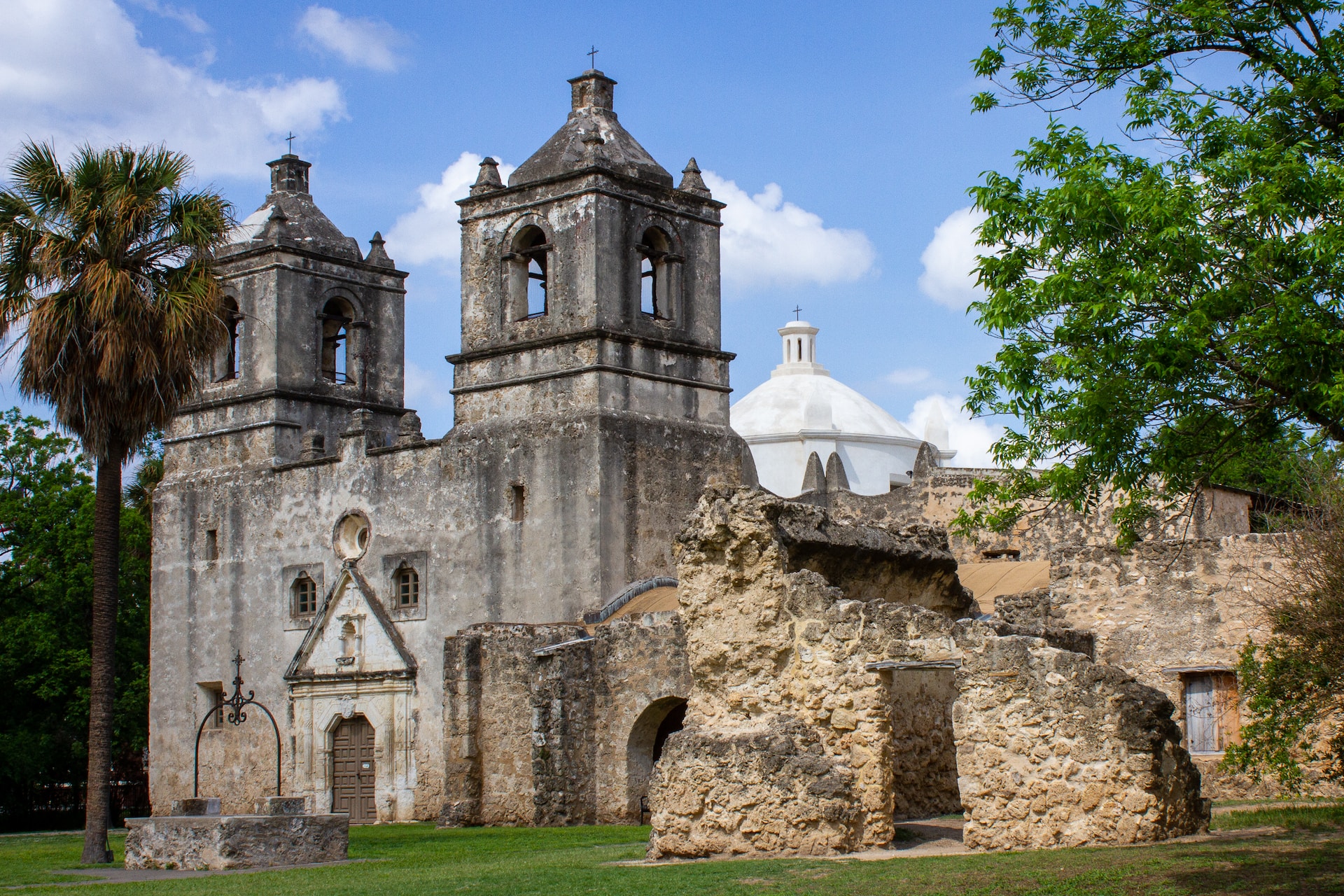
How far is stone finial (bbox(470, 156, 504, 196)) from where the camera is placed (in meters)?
28.5

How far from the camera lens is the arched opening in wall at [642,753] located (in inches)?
856

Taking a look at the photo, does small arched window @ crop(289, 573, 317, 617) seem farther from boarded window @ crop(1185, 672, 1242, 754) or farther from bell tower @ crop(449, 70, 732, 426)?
boarded window @ crop(1185, 672, 1242, 754)

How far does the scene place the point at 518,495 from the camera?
2647 cm

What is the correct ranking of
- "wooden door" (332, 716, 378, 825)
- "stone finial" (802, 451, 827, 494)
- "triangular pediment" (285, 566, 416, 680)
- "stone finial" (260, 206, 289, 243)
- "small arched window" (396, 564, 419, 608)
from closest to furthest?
1. "wooden door" (332, 716, 378, 825)
2. "triangular pediment" (285, 566, 416, 680)
3. "small arched window" (396, 564, 419, 608)
4. "stone finial" (260, 206, 289, 243)
5. "stone finial" (802, 451, 827, 494)

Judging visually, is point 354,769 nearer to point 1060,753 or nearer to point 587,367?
point 587,367

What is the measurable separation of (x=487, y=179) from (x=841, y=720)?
1698cm

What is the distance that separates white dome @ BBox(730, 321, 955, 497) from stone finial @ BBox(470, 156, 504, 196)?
18640mm

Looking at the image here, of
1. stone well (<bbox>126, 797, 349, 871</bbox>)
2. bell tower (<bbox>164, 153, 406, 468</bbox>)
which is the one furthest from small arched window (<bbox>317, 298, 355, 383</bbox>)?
stone well (<bbox>126, 797, 349, 871</bbox>)

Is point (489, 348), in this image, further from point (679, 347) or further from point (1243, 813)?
point (1243, 813)

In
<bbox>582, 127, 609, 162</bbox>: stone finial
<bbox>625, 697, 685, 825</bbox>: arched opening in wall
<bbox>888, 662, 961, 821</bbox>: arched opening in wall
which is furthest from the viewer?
<bbox>582, 127, 609, 162</bbox>: stone finial

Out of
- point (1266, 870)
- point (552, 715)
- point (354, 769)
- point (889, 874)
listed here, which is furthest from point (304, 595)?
point (1266, 870)

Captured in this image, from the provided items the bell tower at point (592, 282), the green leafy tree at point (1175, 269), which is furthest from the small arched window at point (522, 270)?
the green leafy tree at point (1175, 269)

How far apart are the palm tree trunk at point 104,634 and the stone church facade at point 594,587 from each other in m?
5.98

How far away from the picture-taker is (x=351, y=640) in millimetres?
27938
